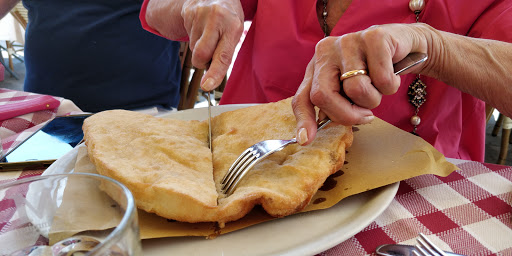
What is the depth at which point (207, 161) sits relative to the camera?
0.86 metres

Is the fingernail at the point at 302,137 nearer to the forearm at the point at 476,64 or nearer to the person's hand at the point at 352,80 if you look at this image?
the person's hand at the point at 352,80

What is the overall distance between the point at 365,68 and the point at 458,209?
33 cm

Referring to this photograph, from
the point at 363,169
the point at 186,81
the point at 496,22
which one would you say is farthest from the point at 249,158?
the point at 186,81

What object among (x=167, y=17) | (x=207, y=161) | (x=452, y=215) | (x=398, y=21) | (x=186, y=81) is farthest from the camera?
(x=186, y=81)

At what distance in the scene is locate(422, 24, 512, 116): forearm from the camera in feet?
3.28

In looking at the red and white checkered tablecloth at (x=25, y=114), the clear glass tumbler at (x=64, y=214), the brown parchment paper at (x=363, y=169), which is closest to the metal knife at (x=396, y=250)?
the brown parchment paper at (x=363, y=169)

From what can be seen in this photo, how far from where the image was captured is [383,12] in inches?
47.6

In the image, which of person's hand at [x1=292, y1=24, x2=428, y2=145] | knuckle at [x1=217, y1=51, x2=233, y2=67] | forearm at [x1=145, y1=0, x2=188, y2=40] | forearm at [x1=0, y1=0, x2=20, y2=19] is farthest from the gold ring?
forearm at [x1=0, y1=0, x2=20, y2=19]

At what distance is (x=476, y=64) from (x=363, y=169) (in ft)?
1.50

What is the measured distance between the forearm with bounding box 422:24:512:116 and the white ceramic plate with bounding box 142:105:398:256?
444 mm

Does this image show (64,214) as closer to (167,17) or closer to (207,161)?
(207,161)

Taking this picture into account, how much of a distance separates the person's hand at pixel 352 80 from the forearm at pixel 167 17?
28.0 inches

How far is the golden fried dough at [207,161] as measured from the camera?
683 millimetres

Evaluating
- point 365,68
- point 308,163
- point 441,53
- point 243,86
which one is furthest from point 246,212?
point 243,86
